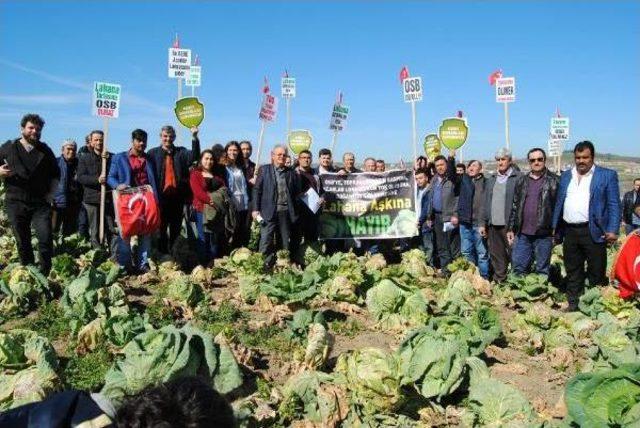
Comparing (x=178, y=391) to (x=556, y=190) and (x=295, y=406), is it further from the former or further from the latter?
(x=556, y=190)

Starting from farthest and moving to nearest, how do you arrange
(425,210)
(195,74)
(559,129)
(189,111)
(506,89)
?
(559,129) < (195,74) < (506,89) < (425,210) < (189,111)

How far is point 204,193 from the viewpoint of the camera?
1006cm

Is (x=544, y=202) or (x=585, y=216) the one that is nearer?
(x=585, y=216)

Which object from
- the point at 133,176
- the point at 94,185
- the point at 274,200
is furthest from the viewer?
the point at 94,185

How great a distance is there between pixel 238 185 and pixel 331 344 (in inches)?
225

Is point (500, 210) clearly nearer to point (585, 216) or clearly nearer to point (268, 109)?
point (585, 216)

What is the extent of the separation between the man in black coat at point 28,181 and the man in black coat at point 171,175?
1717 mm

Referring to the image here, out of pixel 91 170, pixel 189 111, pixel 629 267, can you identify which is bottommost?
pixel 629 267

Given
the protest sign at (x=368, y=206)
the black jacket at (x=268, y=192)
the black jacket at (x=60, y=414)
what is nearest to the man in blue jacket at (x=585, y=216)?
the protest sign at (x=368, y=206)

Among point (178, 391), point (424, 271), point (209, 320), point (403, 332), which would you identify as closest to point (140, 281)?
point (209, 320)

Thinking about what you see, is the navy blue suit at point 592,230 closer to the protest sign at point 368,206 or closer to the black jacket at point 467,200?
the black jacket at point 467,200

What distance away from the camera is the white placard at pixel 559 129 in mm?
16016

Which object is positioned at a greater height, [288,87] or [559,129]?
[288,87]

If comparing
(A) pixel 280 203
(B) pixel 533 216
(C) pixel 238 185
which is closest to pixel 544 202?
(B) pixel 533 216
